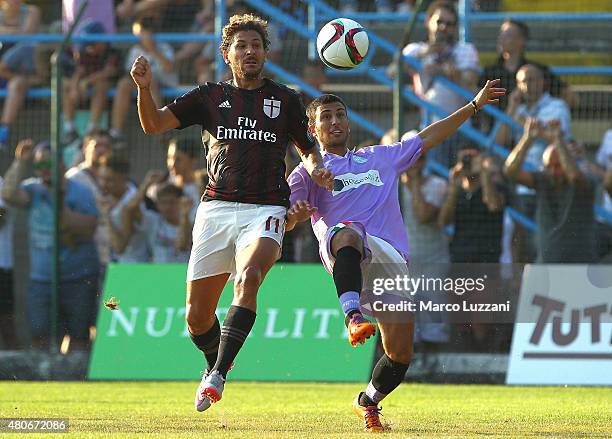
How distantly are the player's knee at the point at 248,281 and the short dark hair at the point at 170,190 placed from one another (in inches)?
235

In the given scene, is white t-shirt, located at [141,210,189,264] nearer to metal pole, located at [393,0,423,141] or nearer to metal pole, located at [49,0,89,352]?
metal pole, located at [49,0,89,352]

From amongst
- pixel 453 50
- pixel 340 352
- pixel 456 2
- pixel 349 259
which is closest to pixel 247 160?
pixel 349 259

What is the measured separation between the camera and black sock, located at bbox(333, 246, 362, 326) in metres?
8.46

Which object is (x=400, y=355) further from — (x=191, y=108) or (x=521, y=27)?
(x=521, y=27)

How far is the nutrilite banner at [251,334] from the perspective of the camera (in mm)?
13602

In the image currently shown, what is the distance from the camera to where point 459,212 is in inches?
535

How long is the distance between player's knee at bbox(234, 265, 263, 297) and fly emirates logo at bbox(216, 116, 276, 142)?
3.21 feet

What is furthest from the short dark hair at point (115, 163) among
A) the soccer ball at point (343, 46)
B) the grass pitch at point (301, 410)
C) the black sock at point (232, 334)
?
the black sock at point (232, 334)

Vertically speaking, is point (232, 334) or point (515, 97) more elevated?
point (515, 97)

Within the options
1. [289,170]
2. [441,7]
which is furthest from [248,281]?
[441,7]

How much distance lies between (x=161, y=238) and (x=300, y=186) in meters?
5.40

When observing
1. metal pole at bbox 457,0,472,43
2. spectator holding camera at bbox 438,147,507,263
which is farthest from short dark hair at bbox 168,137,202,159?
metal pole at bbox 457,0,472,43

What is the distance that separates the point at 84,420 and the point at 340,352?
4.94 m

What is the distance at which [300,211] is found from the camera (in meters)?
8.75
